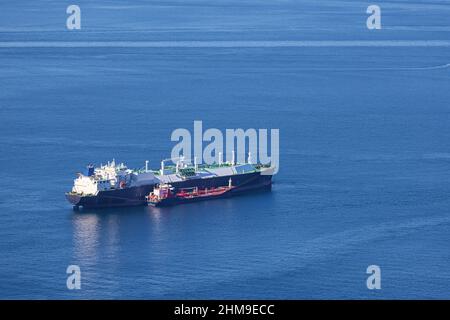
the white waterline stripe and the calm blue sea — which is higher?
the white waterline stripe

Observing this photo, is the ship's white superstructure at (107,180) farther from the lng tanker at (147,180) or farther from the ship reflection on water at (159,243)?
the ship reflection on water at (159,243)

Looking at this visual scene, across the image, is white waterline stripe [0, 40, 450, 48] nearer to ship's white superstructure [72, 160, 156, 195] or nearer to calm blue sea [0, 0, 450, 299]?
calm blue sea [0, 0, 450, 299]

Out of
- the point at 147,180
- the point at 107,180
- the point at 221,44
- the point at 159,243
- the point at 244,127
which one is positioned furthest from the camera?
the point at 221,44

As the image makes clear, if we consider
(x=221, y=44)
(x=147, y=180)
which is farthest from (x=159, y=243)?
(x=221, y=44)

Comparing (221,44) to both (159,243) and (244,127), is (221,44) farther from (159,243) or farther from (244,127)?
(159,243)

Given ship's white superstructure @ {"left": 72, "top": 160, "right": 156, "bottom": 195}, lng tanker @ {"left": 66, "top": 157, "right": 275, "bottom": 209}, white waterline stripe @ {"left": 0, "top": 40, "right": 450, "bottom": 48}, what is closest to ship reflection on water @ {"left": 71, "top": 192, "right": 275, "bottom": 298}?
lng tanker @ {"left": 66, "top": 157, "right": 275, "bottom": 209}
